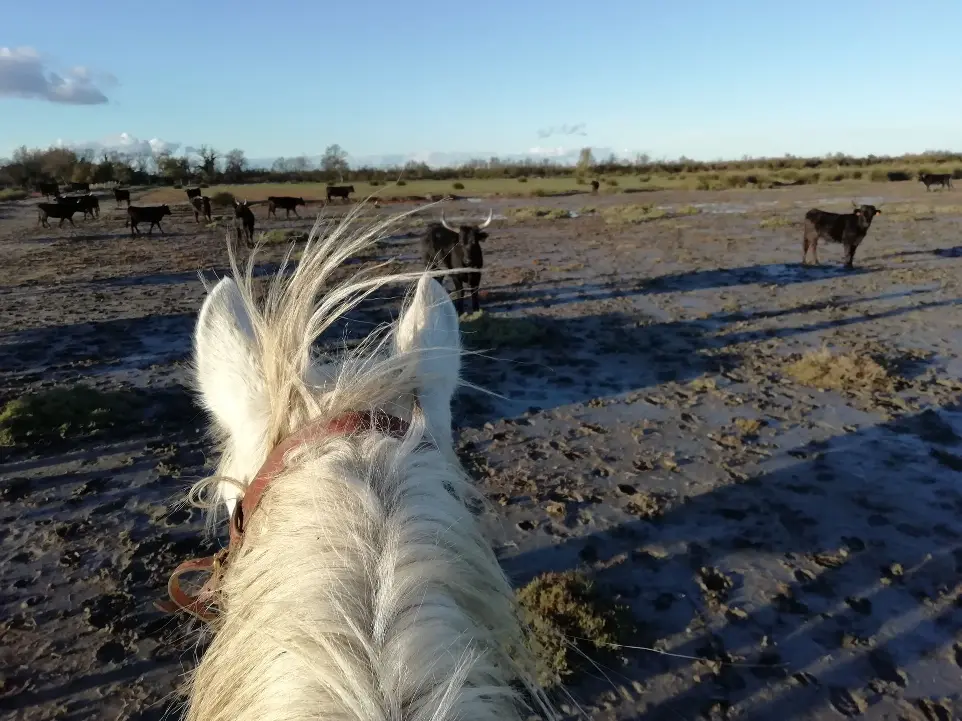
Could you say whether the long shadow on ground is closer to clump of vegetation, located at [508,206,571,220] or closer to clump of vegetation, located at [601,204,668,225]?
clump of vegetation, located at [601,204,668,225]

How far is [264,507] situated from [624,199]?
38152 mm

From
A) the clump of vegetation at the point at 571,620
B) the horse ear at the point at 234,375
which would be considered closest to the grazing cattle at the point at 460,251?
the clump of vegetation at the point at 571,620

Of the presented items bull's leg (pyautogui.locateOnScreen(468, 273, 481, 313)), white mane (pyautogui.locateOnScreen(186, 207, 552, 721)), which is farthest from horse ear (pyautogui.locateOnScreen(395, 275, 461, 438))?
bull's leg (pyautogui.locateOnScreen(468, 273, 481, 313))

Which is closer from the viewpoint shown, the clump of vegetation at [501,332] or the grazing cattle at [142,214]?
the clump of vegetation at [501,332]

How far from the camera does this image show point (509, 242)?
60.2 ft

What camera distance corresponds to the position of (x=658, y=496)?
4.55 meters

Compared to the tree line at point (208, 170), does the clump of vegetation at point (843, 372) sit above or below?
below

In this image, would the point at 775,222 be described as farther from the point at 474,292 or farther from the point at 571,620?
the point at 571,620

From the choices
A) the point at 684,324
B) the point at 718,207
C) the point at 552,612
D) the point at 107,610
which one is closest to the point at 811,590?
the point at 552,612

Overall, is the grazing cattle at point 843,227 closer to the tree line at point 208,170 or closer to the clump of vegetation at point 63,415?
the clump of vegetation at point 63,415

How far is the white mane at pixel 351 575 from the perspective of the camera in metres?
0.71

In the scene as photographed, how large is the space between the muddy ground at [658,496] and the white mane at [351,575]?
518 millimetres

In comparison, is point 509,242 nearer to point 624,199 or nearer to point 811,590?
point 811,590

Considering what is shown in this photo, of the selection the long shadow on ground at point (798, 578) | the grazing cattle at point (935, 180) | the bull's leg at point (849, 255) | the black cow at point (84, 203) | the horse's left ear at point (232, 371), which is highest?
the grazing cattle at point (935, 180)
